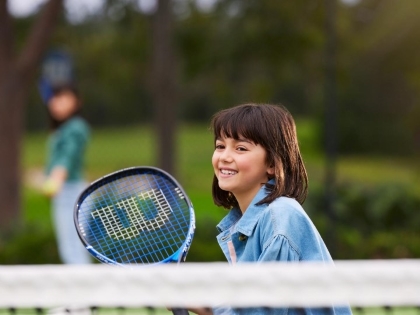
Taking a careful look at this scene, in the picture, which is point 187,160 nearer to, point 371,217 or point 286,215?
point 371,217

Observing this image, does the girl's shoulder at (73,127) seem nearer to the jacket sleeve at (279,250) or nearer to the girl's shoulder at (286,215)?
the girl's shoulder at (286,215)

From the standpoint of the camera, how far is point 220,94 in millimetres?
13734

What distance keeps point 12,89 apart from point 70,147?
282 cm

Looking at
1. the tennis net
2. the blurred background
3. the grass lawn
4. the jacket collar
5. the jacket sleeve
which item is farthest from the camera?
the grass lawn

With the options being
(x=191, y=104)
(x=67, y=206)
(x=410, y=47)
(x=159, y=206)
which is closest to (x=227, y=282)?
(x=159, y=206)

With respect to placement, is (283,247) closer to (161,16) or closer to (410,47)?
(161,16)

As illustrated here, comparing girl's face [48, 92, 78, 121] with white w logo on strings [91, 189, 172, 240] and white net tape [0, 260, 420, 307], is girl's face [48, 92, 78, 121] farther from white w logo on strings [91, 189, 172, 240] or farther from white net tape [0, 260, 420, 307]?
white net tape [0, 260, 420, 307]

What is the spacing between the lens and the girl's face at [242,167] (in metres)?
2.59

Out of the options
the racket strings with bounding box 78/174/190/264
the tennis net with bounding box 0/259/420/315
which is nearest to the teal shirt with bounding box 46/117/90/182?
the racket strings with bounding box 78/174/190/264

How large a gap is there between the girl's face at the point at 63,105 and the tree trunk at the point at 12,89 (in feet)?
8.43

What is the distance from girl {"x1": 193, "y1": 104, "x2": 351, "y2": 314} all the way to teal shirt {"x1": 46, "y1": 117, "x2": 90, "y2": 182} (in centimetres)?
344

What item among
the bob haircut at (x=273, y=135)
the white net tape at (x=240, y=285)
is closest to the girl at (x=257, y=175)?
the bob haircut at (x=273, y=135)

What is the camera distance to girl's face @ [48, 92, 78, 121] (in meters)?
6.09

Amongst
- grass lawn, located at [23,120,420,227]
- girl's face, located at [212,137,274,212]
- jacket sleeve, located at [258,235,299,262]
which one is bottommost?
grass lawn, located at [23,120,420,227]
